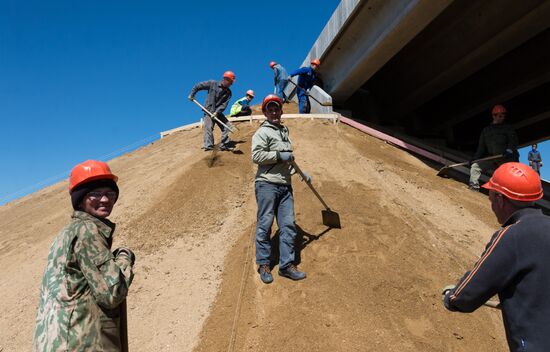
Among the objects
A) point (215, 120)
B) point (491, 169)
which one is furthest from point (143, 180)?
point (491, 169)

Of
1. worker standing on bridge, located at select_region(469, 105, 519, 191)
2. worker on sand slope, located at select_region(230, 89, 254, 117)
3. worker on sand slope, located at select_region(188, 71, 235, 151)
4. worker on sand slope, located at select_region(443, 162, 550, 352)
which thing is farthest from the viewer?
worker on sand slope, located at select_region(230, 89, 254, 117)

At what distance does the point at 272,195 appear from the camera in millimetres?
4238

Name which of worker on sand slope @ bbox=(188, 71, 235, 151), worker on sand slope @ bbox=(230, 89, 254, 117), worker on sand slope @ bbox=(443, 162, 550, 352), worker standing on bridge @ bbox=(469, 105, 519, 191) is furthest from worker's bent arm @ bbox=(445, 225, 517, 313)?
worker on sand slope @ bbox=(230, 89, 254, 117)

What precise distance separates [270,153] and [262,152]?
0.31ft

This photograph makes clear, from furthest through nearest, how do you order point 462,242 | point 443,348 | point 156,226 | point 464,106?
point 464,106 → point 156,226 → point 462,242 → point 443,348

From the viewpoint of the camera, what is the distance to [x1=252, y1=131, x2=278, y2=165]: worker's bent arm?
13.8 feet

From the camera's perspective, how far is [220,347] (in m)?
3.44

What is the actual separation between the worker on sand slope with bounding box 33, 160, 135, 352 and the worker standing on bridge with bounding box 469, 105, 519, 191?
7.54m

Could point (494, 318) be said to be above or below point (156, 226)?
below

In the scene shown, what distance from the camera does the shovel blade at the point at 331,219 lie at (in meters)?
5.19

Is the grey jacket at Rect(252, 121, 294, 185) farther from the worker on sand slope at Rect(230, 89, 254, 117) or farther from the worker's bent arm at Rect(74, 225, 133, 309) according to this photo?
the worker on sand slope at Rect(230, 89, 254, 117)

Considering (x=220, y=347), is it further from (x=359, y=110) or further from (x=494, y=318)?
(x=359, y=110)

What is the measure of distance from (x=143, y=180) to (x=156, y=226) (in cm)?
238

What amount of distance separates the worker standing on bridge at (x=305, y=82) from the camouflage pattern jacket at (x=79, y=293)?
10130 mm
